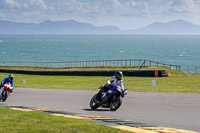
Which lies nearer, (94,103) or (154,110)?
(154,110)

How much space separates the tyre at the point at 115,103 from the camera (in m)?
13.9

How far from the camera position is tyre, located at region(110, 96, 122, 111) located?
13914 mm

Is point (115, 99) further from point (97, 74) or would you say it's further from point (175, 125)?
point (97, 74)

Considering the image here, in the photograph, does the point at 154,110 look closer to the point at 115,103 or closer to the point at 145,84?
the point at 115,103

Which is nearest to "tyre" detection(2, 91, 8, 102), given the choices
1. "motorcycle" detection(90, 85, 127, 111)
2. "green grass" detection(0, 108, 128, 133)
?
"motorcycle" detection(90, 85, 127, 111)

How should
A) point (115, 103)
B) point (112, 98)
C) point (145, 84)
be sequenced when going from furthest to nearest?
point (145, 84) → point (112, 98) → point (115, 103)

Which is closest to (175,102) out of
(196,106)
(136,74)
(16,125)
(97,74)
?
(196,106)

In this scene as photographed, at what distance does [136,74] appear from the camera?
4156cm

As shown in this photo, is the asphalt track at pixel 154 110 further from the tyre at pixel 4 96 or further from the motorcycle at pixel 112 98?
the tyre at pixel 4 96

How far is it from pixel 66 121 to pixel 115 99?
3713 mm

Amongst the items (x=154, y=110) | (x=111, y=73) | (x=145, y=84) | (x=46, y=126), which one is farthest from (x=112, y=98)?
(x=111, y=73)

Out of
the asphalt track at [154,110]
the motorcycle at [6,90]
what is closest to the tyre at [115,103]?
the asphalt track at [154,110]

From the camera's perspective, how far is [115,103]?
46.0ft

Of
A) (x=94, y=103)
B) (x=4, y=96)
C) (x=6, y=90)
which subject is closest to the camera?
(x=94, y=103)
